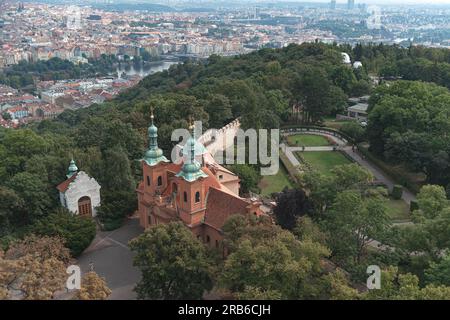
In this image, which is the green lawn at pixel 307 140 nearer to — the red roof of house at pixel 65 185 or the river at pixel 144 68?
the red roof of house at pixel 65 185

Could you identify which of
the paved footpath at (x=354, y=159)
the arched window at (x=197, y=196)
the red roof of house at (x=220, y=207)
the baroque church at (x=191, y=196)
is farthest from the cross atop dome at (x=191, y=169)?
the paved footpath at (x=354, y=159)

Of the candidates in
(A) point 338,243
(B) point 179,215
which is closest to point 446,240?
(A) point 338,243

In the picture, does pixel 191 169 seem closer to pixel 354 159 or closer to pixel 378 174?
pixel 378 174

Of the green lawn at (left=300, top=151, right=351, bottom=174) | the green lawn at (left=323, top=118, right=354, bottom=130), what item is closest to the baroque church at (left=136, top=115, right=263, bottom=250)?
the green lawn at (left=300, top=151, right=351, bottom=174)

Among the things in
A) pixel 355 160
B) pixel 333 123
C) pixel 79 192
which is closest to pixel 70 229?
pixel 79 192

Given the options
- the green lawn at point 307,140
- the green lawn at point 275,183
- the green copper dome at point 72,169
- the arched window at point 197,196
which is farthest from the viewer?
the green lawn at point 307,140
